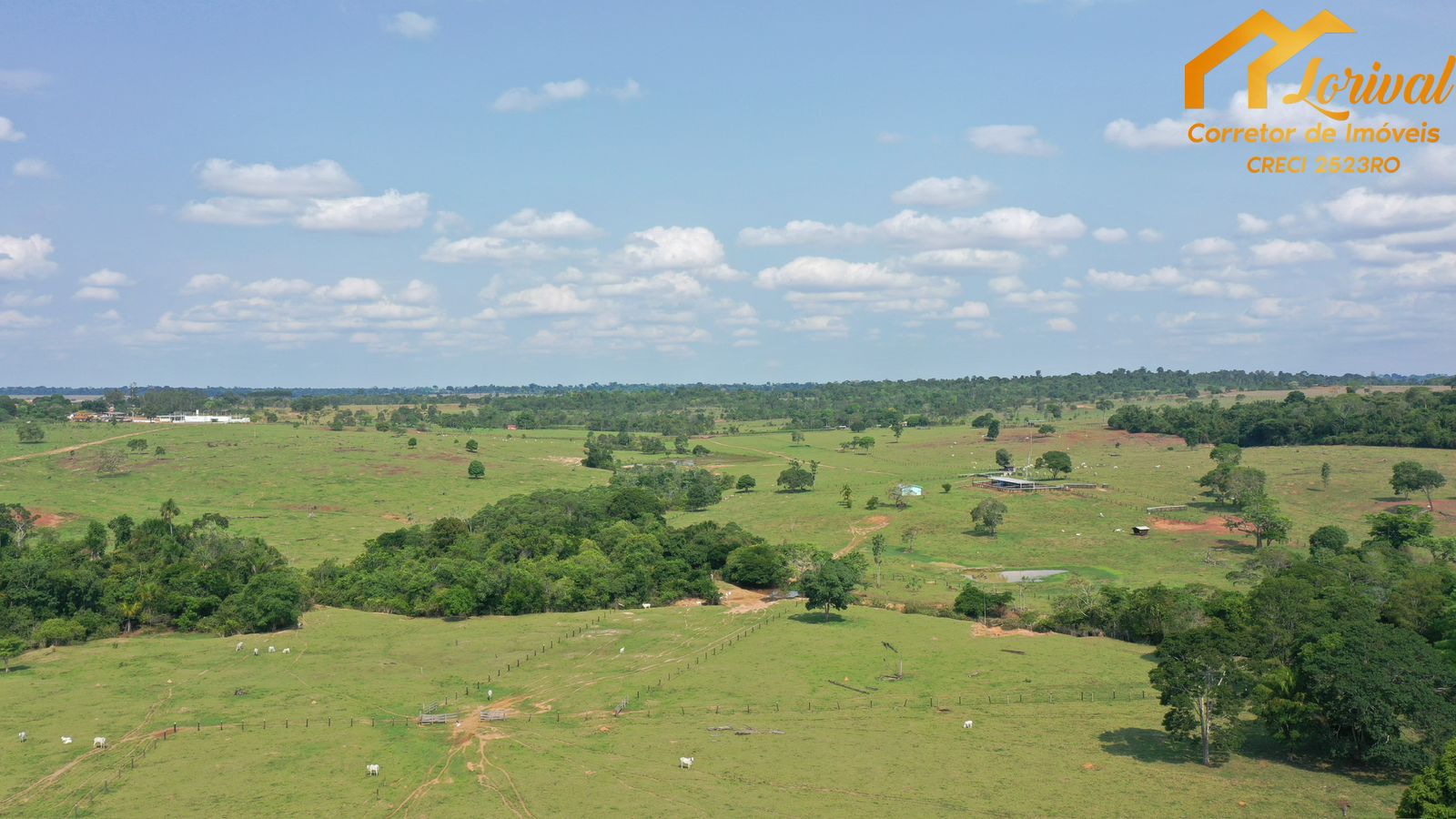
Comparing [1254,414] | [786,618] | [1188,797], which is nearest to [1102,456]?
[1254,414]

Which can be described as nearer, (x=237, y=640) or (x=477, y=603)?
(x=237, y=640)

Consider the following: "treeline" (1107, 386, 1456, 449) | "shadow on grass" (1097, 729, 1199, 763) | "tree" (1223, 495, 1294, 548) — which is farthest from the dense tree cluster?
"shadow on grass" (1097, 729, 1199, 763)

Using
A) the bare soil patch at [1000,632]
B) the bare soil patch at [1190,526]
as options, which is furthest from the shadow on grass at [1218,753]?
the bare soil patch at [1190,526]

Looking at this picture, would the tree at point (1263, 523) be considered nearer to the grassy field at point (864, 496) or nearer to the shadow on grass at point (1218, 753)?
the grassy field at point (864, 496)

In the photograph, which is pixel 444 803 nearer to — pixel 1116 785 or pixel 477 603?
pixel 1116 785

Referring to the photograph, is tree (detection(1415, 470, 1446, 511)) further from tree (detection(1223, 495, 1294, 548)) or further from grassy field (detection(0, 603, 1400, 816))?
grassy field (detection(0, 603, 1400, 816))

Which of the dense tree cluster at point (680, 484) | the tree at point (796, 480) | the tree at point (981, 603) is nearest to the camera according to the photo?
the tree at point (981, 603)
